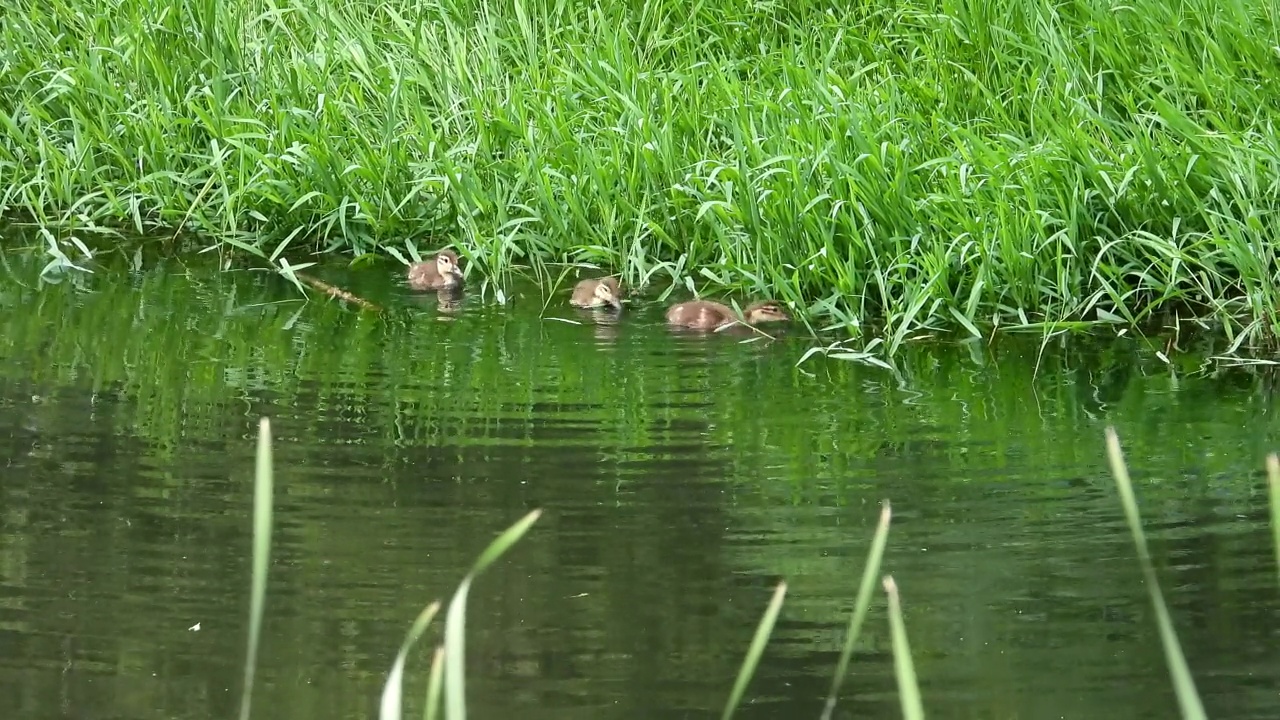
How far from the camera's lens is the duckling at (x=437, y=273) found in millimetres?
6402

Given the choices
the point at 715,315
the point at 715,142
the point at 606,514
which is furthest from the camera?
the point at 715,142

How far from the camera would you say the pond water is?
3.36 m

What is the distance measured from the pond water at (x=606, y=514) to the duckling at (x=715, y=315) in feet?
0.28

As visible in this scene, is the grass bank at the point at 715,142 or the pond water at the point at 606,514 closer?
the pond water at the point at 606,514

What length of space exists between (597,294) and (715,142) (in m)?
1.22

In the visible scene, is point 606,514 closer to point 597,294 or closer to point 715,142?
point 597,294

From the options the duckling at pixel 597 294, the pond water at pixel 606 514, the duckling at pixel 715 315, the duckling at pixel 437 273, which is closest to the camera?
the pond water at pixel 606 514

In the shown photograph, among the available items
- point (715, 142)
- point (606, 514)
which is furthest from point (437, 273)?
point (606, 514)

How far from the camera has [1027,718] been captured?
3174 mm

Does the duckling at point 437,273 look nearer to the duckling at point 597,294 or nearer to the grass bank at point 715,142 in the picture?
the grass bank at point 715,142

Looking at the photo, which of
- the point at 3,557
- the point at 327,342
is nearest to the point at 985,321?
the point at 327,342

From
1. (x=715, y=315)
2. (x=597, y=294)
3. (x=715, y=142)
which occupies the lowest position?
(x=715, y=315)

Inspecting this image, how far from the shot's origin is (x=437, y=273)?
6.45m

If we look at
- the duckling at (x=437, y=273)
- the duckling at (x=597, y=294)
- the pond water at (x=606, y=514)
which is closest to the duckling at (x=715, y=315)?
the pond water at (x=606, y=514)
